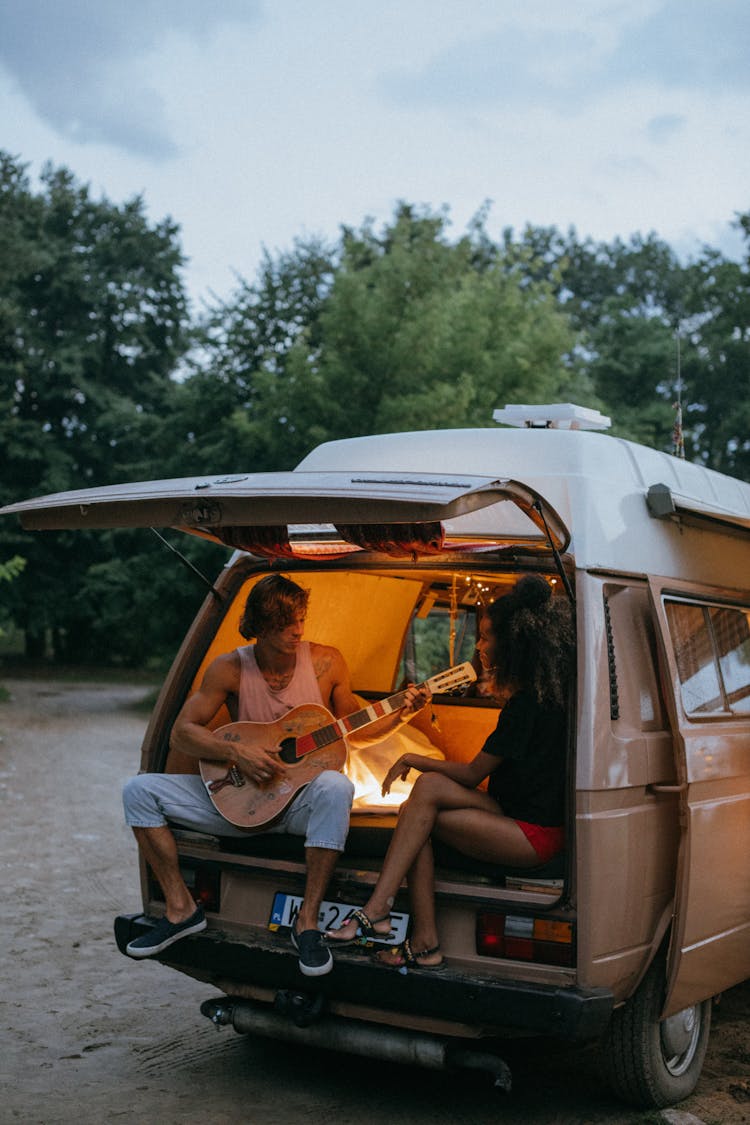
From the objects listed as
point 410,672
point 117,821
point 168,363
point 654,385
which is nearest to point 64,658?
point 168,363

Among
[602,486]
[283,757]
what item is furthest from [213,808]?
[602,486]

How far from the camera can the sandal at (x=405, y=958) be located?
4360 millimetres

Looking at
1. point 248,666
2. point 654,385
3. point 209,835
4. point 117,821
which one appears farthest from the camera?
point 654,385

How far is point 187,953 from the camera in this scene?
15.7 feet

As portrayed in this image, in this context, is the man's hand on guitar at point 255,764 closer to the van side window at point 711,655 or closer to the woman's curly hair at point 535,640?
the woman's curly hair at point 535,640

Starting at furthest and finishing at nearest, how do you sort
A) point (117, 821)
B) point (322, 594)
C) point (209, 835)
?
point (117, 821), point (322, 594), point (209, 835)

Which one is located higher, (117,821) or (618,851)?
(618,851)

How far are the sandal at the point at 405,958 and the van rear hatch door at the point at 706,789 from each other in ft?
2.92

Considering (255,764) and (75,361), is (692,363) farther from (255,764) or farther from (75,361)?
(255,764)

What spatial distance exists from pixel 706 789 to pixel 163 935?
7.04 feet

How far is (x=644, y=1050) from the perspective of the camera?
4.59m

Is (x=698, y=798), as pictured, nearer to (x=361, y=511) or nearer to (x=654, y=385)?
(x=361, y=511)

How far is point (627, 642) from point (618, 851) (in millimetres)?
792

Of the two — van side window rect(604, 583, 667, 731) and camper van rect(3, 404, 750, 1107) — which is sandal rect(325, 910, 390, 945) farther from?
van side window rect(604, 583, 667, 731)
